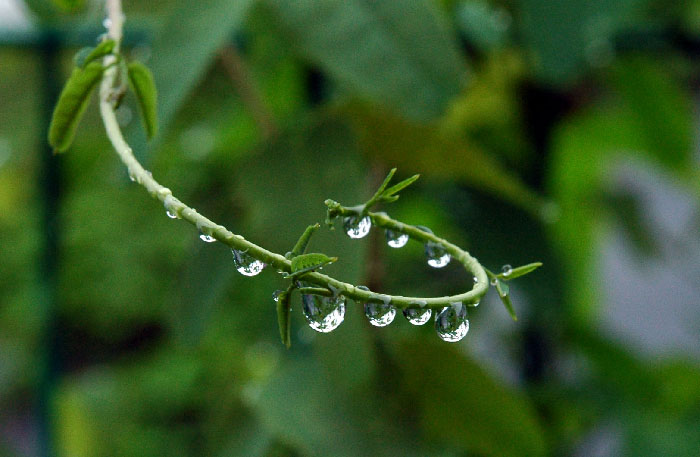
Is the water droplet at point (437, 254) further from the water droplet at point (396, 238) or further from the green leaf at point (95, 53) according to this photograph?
the green leaf at point (95, 53)

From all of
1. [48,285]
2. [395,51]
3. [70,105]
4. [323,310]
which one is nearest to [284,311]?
[323,310]

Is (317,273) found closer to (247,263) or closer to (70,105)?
(247,263)

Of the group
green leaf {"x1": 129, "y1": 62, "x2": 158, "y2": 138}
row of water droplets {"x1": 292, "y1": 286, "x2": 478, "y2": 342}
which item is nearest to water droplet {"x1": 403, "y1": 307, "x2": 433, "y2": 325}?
row of water droplets {"x1": 292, "y1": 286, "x2": 478, "y2": 342}

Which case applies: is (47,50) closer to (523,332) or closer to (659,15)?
(523,332)

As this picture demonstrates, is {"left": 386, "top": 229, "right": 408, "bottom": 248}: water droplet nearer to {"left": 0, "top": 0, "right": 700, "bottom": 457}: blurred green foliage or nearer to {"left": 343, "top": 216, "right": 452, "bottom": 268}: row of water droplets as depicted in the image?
{"left": 343, "top": 216, "right": 452, "bottom": 268}: row of water droplets

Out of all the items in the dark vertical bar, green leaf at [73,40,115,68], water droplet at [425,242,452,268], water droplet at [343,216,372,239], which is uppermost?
green leaf at [73,40,115,68]
